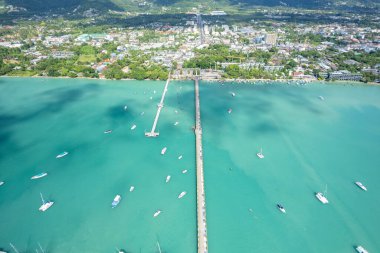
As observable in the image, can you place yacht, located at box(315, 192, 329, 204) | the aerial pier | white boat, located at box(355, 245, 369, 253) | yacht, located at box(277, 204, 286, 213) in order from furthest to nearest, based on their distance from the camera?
yacht, located at box(315, 192, 329, 204)
yacht, located at box(277, 204, 286, 213)
the aerial pier
white boat, located at box(355, 245, 369, 253)

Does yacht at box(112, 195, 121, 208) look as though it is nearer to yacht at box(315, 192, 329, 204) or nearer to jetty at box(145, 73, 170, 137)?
jetty at box(145, 73, 170, 137)

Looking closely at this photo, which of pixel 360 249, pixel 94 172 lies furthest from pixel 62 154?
pixel 360 249

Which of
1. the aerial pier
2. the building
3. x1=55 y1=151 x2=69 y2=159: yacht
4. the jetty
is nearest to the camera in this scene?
the aerial pier

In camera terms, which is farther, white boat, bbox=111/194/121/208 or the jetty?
the jetty

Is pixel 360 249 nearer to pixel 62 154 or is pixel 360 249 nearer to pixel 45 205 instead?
pixel 45 205

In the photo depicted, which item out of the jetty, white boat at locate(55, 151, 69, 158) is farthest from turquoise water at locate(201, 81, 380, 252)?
white boat at locate(55, 151, 69, 158)
